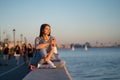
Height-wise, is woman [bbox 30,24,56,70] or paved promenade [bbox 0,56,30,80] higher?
woman [bbox 30,24,56,70]

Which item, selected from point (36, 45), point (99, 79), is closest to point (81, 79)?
point (99, 79)

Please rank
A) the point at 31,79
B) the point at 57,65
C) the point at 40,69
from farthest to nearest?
the point at 57,65
the point at 40,69
the point at 31,79

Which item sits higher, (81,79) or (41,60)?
(41,60)

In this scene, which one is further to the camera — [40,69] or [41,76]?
[40,69]

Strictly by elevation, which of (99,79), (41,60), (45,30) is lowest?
(99,79)

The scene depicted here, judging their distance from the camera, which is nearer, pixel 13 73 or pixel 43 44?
pixel 43 44

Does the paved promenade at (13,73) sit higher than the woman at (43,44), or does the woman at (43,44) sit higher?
the woman at (43,44)

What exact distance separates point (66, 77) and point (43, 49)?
265 cm

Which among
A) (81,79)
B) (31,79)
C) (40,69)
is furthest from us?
(81,79)

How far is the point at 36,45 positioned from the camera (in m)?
9.80

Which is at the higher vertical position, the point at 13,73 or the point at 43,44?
the point at 43,44

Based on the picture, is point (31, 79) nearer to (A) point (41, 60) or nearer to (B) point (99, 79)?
(A) point (41, 60)

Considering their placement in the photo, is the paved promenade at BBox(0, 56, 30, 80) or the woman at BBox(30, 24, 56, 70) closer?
the woman at BBox(30, 24, 56, 70)

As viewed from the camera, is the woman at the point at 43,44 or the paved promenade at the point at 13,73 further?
the paved promenade at the point at 13,73
